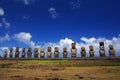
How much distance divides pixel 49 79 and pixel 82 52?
1406 centimetres

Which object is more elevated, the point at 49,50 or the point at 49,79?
the point at 49,50

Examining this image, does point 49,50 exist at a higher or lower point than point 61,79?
higher

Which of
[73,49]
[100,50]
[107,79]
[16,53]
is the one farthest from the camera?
[16,53]

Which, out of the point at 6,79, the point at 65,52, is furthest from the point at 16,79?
the point at 65,52

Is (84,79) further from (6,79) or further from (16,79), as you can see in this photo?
(6,79)

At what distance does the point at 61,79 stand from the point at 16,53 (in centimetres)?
1865

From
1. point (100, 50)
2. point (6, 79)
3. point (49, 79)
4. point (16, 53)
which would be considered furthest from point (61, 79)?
point (16, 53)

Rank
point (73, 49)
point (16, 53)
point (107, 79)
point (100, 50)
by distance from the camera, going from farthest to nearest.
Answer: point (16, 53)
point (73, 49)
point (100, 50)
point (107, 79)

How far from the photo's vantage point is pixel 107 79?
11.3 feet

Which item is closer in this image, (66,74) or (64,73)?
(66,74)

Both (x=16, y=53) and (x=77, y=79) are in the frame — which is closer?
(x=77, y=79)

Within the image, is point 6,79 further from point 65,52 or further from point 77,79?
point 65,52

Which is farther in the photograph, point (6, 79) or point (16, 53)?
point (16, 53)

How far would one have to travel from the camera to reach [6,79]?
3.56 m
